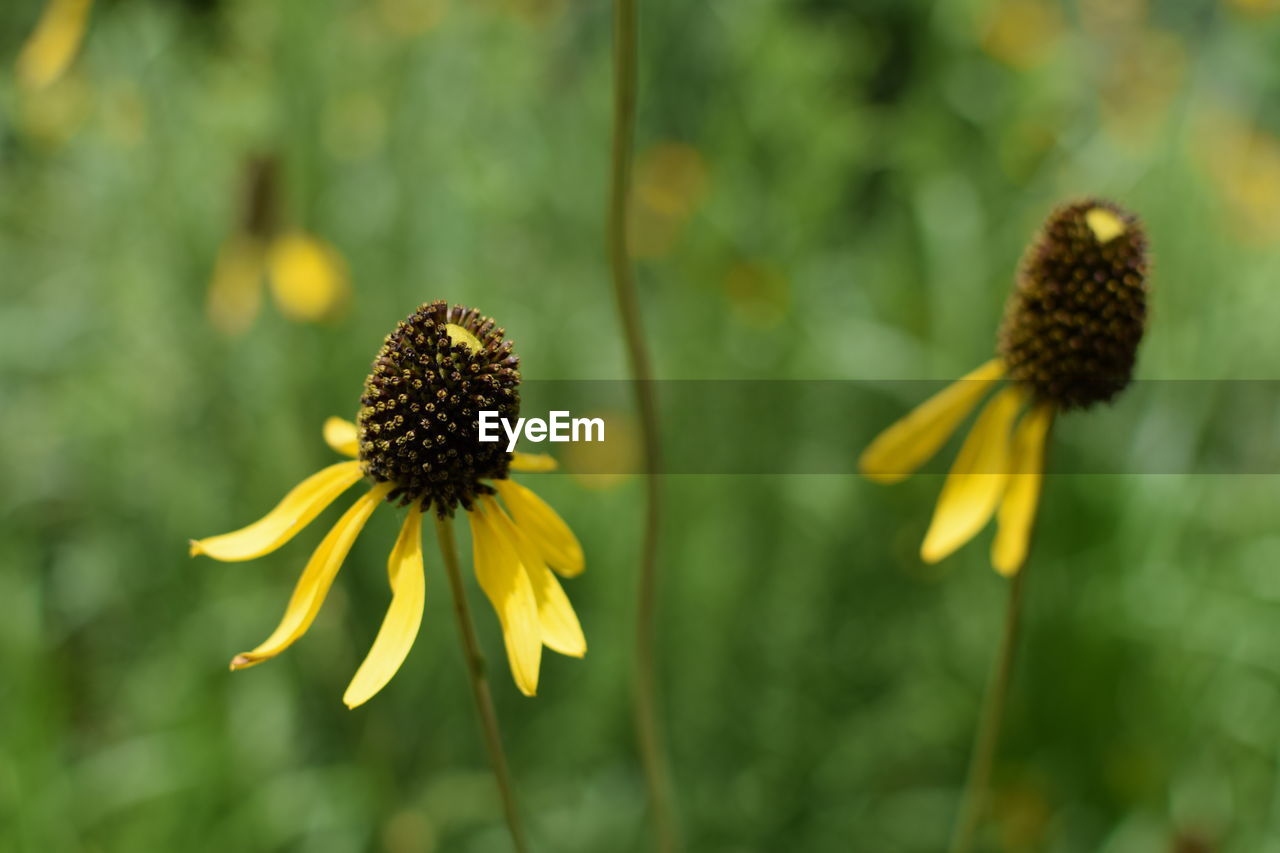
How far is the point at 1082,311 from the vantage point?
925 mm

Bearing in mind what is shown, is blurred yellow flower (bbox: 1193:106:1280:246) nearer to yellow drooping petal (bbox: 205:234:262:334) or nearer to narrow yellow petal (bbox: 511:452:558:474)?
yellow drooping petal (bbox: 205:234:262:334)

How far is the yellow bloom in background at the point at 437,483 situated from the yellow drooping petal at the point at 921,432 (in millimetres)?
357

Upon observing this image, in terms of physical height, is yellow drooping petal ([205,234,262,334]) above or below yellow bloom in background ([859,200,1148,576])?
above

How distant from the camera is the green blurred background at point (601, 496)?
64.8 inches

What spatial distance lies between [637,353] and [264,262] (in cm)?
139

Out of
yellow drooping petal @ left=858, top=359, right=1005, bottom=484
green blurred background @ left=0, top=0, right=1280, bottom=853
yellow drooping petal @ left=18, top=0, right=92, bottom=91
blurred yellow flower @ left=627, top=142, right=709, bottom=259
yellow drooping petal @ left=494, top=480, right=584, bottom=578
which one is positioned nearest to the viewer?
yellow drooping petal @ left=494, top=480, right=584, bottom=578

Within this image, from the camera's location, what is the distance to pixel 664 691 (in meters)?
1.81

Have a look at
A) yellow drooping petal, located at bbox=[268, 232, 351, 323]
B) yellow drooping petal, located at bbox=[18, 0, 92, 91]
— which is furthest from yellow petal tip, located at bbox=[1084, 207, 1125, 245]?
yellow drooping petal, located at bbox=[268, 232, 351, 323]

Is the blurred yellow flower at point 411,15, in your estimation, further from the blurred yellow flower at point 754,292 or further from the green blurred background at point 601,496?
the blurred yellow flower at point 754,292

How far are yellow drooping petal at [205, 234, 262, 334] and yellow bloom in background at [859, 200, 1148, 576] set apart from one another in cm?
138

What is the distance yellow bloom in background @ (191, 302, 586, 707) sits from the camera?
654mm

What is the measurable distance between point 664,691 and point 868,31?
3490 millimetres

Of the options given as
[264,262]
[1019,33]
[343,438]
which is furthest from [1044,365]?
[1019,33]

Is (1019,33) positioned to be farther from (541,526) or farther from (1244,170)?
(541,526)
